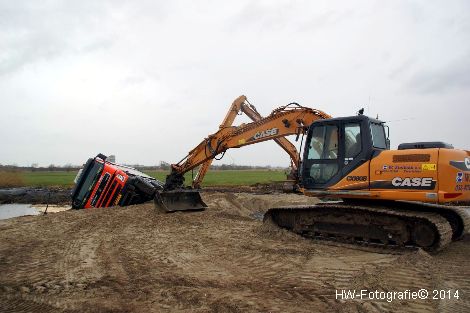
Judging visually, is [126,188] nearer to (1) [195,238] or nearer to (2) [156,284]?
(1) [195,238]

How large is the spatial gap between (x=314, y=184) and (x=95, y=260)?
4831 mm

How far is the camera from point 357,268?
6.30 metres

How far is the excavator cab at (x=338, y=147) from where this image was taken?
27.6 feet

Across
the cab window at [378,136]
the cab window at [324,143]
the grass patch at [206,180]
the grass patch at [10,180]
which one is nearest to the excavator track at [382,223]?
the cab window at [324,143]

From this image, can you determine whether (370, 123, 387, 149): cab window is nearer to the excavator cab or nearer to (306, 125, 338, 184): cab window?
the excavator cab

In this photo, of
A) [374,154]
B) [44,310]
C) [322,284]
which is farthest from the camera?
[374,154]

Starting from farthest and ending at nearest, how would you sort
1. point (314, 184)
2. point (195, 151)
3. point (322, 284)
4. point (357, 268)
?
point (195, 151), point (314, 184), point (357, 268), point (322, 284)

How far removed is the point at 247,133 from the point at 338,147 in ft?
14.4

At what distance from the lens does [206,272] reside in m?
6.23

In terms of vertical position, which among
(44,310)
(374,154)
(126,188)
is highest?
(374,154)

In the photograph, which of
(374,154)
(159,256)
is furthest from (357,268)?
(159,256)

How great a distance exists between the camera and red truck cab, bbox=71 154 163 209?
15.4 meters

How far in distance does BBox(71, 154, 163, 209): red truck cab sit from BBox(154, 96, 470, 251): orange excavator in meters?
7.15

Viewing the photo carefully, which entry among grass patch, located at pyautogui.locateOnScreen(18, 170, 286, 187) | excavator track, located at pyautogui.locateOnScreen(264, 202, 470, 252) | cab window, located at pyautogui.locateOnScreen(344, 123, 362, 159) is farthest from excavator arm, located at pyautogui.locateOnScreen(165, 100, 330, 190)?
grass patch, located at pyautogui.locateOnScreen(18, 170, 286, 187)
